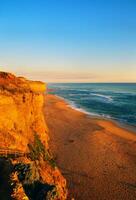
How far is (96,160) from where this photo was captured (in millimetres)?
25766

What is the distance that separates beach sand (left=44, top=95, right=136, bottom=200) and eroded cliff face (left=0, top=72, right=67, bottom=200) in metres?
3.41

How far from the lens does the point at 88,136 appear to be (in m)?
34.9

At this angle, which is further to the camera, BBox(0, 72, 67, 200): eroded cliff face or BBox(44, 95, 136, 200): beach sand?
BBox(44, 95, 136, 200): beach sand

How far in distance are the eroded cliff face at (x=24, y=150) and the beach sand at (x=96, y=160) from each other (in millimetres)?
3413

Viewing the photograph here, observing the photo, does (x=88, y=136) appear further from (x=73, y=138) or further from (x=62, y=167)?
(x=62, y=167)

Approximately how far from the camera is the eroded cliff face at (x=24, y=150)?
1110cm

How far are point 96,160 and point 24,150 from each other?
11011 mm

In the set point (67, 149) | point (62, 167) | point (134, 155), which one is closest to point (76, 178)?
point (62, 167)

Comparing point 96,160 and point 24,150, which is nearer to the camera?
point 24,150

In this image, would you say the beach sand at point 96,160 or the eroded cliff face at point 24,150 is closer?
the eroded cliff face at point 24,150

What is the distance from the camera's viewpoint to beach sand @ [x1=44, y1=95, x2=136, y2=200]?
19.8 metres

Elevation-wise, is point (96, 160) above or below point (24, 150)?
below

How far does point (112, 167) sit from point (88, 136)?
10.8 metres

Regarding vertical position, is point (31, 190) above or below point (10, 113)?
below
